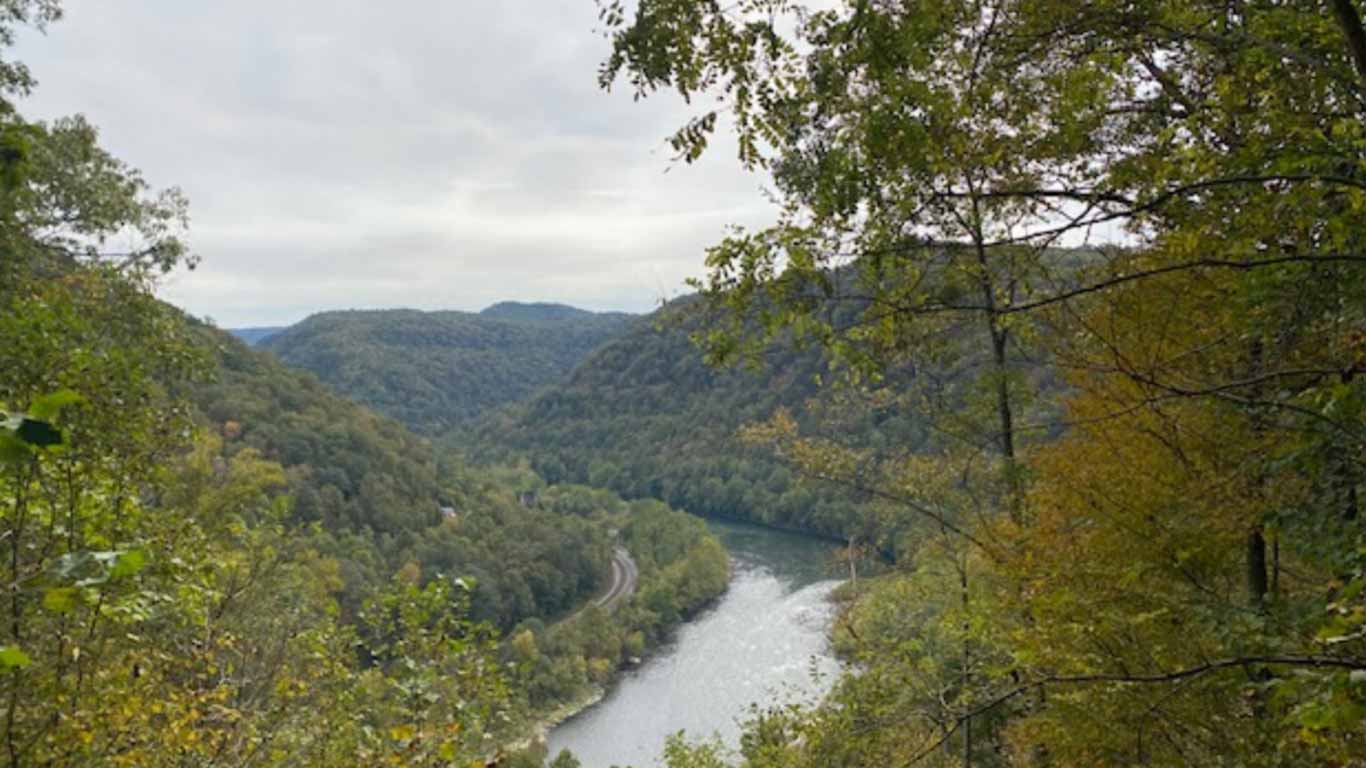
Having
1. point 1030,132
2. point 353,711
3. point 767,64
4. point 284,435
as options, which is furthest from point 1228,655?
point 284,435

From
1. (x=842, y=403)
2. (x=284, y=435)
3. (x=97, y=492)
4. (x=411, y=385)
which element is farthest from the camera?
(x=411, y=385)

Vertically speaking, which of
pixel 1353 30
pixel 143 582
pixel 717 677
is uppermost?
pixel 1353 30

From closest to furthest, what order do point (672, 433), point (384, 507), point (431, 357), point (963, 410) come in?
point (963, 410), point (384, 507), point (672, 433), point (431, 357)

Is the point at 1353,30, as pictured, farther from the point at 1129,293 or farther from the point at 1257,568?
the point at 1257,568

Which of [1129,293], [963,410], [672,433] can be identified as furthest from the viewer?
[672,433]

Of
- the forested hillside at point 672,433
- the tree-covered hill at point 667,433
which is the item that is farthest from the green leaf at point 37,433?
the tree-covered hill at point 667,433

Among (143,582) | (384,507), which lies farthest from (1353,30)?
(384,507)

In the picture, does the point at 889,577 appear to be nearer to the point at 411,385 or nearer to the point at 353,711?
the point at 353,711
